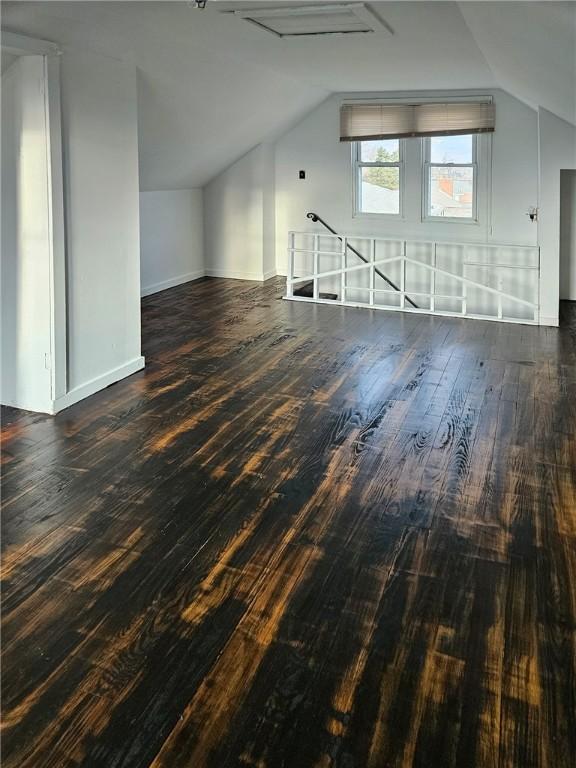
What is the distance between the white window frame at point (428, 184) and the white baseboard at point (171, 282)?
3014 millimetres

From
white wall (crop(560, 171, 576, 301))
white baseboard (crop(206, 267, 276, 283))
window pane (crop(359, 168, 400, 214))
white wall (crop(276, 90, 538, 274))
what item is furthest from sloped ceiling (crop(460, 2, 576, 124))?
white baseboard (crop(206, 267, 276, 283))

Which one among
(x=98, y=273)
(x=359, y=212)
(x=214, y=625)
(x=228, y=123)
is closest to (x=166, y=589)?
(x=214, y=625)

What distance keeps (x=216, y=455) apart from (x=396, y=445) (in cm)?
106

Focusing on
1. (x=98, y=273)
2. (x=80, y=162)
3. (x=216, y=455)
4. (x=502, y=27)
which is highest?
(x=502, y=27)

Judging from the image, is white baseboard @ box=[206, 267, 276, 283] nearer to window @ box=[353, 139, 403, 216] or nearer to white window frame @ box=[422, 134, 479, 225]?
window @ box=[353, 139, 403, 216]

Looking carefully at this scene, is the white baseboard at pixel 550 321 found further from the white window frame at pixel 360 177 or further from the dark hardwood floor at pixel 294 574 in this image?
the white window frame at pixel 360 177

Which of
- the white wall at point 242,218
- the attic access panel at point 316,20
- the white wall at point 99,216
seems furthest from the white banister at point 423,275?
the white wall at point 99,216

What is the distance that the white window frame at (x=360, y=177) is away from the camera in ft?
29.1

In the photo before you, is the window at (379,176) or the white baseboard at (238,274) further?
the white baseboard at (238,274)

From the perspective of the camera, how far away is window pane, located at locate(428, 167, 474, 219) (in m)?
8.64

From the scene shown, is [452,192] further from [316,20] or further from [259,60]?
[316,20]

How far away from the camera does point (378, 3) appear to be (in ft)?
14.5

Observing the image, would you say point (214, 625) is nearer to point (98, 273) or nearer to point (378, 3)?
point (98, 273)

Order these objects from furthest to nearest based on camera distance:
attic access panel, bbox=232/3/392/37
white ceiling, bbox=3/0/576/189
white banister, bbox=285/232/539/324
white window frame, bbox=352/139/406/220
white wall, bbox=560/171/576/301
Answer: white window frame, bbox=352/139/406/220
white wall, bbox=560/171/576/301
white banister, bbox=285/232/539/324
attic access panel, bbox=232/3/392/37
white ceiling, bbox=3/0/576/189
